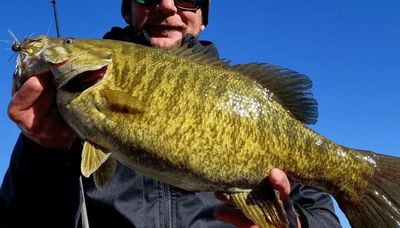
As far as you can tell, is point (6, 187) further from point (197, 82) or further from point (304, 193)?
point (304, 193)

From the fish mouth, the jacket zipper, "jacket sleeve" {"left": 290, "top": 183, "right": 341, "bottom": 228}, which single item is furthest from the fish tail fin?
the fish mouth

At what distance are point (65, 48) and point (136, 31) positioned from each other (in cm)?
223

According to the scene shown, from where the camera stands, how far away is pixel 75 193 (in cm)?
451

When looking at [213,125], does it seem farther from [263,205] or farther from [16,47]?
[16,47]

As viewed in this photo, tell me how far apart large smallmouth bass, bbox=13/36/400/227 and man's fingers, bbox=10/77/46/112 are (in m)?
0.08

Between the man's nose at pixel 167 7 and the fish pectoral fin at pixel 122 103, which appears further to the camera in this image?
the man's nose at pixel 167 7

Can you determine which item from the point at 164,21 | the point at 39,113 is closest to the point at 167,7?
the point at 164,21

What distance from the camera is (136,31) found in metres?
5.81

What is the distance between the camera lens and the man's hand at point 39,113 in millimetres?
3609

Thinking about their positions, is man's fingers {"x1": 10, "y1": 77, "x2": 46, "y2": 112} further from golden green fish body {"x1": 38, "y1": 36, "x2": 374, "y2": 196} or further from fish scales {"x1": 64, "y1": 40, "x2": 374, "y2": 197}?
fish scales {"x1": 64, "y1": 40, "x2": 374, "y2": 197}

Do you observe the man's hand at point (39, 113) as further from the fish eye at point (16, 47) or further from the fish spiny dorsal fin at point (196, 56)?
the fish spiny dorsal fin at point (196, 56)

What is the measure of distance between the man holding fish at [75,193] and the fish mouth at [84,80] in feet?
0.63

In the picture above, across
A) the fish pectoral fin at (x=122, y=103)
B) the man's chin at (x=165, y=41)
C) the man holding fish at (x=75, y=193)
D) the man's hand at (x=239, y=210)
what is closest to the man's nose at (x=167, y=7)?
the man's chin at (x=165, y=41)

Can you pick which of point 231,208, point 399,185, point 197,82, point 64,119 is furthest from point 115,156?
point 399,185
